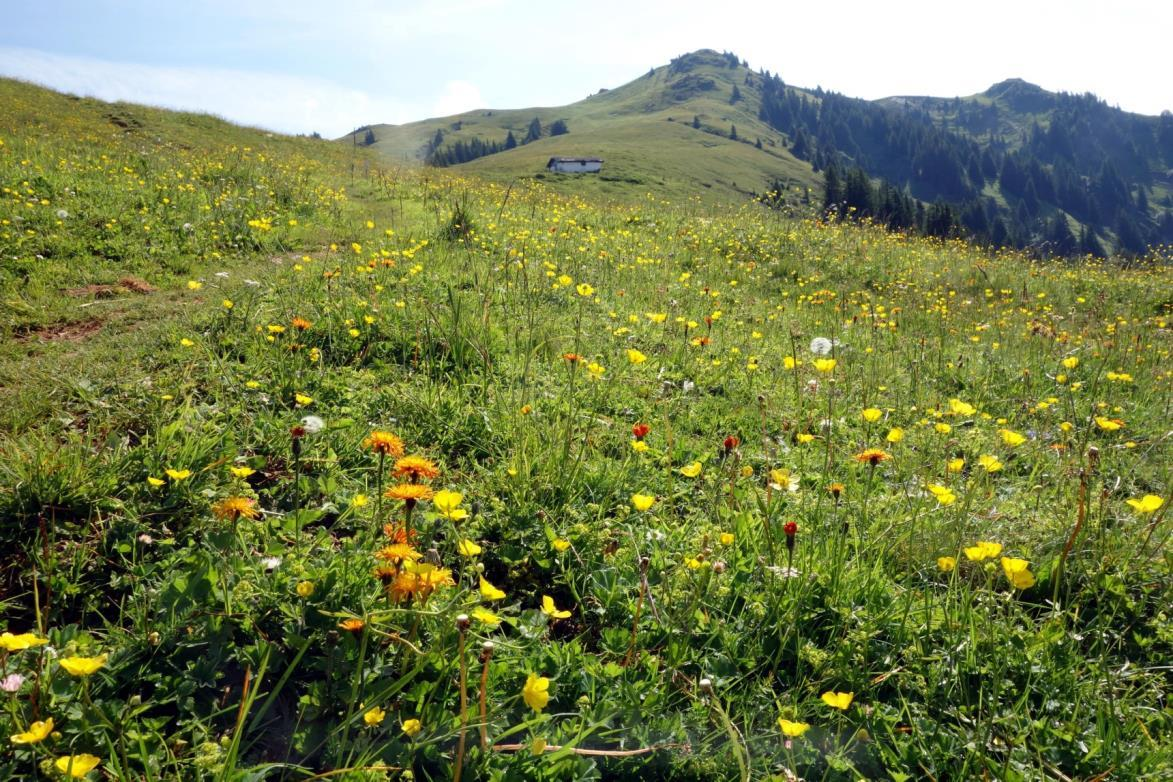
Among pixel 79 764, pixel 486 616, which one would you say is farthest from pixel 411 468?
pixel 79 764

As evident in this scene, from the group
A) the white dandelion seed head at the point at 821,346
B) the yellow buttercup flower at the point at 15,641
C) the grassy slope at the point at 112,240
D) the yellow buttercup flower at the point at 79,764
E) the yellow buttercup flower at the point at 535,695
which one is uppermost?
the grassy slope at the point at 112,240

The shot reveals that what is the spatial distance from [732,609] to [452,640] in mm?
1020

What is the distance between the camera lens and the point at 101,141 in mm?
14172

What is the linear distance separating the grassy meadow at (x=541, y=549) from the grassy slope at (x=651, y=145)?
67.5 feet

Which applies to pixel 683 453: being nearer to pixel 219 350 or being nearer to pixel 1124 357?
pixel 219 350

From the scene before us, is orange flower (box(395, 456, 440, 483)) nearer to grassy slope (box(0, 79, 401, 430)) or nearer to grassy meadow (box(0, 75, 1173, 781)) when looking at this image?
grassy meadow (box(0, 75, 1173, 781))

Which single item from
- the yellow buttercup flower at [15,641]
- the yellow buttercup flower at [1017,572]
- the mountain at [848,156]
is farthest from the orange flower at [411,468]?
the mountain at [848,156]

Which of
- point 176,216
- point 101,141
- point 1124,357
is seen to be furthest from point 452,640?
point 101,141

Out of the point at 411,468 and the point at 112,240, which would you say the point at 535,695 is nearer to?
the point at 411,468

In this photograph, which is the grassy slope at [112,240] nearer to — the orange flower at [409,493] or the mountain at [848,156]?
the orange flower at [409,493]

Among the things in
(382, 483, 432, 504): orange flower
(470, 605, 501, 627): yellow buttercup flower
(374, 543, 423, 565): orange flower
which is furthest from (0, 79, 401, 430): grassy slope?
(470, 605, 501, 627): yellow buttercup flower

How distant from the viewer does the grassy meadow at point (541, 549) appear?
171cm

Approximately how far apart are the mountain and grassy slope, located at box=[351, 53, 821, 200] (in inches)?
18.9

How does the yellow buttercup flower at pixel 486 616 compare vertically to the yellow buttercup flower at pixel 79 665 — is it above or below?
below
